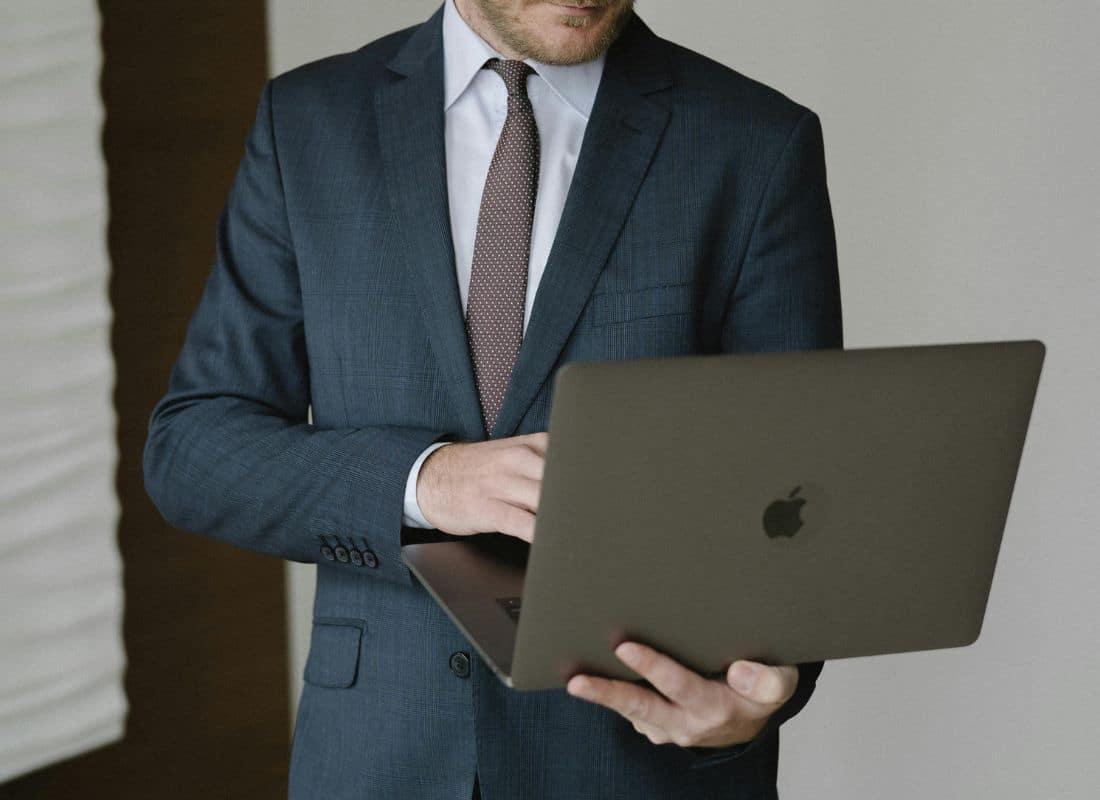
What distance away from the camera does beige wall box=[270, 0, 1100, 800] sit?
2217 millimetres

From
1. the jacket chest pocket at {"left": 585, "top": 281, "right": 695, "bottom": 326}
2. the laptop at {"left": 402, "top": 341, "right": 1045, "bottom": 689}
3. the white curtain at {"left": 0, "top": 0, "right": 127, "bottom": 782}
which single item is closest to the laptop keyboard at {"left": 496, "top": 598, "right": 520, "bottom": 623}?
the laptop at {"left": 402, "top": 341, "right": 1045, "bottom": 689}

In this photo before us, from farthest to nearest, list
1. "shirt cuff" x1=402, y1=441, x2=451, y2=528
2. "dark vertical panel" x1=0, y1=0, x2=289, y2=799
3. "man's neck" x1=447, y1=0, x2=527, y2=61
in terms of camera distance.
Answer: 1. "dark vertical panel" x1=0, y1=0, x2=289, y2=799
2. "man's neck" x1=447, y1=0, x2=527, y2=61
3. "shirt cuff" x1=402, y1=441, x2=451, y2=528

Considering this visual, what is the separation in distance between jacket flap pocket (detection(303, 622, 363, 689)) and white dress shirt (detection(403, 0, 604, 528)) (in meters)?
0.43

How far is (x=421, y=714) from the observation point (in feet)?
4.56

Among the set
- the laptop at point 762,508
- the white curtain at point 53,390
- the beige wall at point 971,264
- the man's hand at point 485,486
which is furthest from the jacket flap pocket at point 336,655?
the beige wall at point 971,264

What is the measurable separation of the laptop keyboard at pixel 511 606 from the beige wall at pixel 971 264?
4.78ft

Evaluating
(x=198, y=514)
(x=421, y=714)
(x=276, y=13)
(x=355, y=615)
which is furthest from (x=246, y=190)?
(x=276, y=13)

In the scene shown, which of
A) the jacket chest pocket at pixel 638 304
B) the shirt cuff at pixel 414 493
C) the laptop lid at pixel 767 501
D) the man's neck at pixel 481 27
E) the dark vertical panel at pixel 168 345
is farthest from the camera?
the dark vertical panel at pixel 168 345

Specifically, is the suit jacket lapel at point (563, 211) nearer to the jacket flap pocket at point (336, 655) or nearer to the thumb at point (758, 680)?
the jacket flap pocket at point (336, 655)

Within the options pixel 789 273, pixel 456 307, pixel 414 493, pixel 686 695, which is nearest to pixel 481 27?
pixel 456 307

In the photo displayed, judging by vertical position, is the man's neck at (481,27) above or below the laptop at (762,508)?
above

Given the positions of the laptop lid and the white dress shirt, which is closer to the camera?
the laptop lid

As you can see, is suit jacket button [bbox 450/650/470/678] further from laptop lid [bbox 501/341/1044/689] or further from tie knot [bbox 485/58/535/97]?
tie knot [bbox 485/58/535/97]

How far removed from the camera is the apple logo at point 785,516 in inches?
38.7
